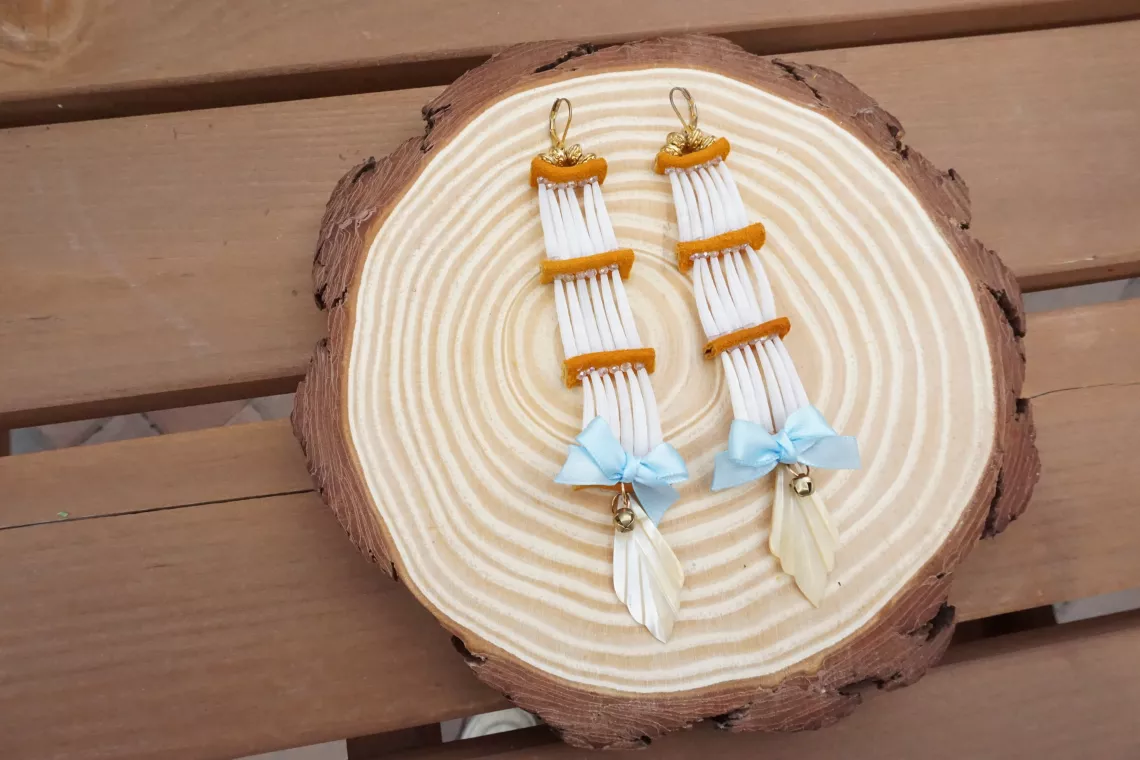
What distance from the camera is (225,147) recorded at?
45.4 inches

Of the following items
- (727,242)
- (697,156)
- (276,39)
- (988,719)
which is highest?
(276,39)

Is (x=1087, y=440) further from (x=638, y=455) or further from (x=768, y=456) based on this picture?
(x=638, y=455)

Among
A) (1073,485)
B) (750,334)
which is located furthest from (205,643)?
(1073,485)

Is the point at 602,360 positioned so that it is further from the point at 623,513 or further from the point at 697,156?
the point at 697,156

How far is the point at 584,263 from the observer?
A: 3.04ft

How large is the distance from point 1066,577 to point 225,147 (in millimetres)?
1380

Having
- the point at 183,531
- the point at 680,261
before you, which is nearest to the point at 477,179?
the point at 680,261

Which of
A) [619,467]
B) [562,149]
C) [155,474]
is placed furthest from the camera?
[155,474]

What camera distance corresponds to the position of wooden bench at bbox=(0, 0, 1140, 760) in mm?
1028

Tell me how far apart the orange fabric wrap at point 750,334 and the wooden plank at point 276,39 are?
1.88ft

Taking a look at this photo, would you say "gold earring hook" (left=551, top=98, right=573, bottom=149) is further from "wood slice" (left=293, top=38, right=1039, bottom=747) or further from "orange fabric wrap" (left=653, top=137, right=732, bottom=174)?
"orange fabric wrap" (left=653, top=137, right=732, bottom=174)

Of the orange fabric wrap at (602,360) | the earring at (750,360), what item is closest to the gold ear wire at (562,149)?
the earring at (750,360)

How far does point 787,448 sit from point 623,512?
0.20 metres

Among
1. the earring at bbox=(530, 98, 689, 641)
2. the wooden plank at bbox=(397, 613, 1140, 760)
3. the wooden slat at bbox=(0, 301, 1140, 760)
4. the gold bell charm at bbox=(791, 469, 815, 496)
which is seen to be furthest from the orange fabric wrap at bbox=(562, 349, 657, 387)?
the wooden plank at bbox=(397, 613, 1140, 760)
